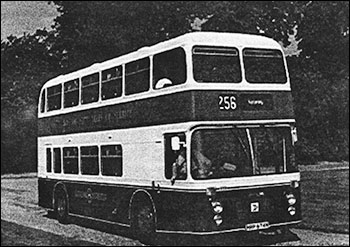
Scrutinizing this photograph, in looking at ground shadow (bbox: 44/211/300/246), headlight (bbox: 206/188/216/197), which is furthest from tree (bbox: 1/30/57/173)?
headlight (bbox: 206/188/216/197)

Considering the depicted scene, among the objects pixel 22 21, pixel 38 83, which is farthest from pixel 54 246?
pixel 22 21

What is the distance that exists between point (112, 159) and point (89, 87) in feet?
0.84

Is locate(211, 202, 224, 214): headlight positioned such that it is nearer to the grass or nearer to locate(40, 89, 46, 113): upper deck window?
the grass

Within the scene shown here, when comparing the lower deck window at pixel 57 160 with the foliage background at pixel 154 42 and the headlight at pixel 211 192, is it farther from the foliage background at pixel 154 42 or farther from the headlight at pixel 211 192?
the headlight at pixel 211 192

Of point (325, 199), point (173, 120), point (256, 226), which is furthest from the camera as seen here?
point (325, 199)

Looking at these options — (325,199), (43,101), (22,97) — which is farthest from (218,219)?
(325,199)

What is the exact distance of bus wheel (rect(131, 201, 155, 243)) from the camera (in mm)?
1794

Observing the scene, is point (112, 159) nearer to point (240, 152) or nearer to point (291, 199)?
point (240, 152)

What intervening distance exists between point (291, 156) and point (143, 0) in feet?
2.84

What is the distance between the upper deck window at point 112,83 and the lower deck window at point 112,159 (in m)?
0.16

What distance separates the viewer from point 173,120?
1.76 m

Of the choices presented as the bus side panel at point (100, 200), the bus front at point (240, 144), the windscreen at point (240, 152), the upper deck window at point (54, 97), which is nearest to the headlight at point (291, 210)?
the bus front at point (240, 144)

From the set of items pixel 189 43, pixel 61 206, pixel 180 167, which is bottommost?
pixel 61 206

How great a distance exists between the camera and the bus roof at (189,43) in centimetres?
175
